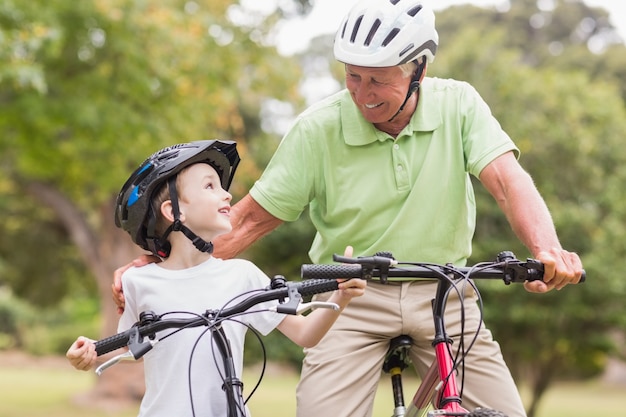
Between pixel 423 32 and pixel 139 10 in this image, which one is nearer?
pixel 423 32

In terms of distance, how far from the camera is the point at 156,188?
3.48m

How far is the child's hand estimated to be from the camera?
10.0ft

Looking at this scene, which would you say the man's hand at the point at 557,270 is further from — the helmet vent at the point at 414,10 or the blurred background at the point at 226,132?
the blurred background at the point at 226,132

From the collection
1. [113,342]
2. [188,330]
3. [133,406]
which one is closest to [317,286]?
[188,330]

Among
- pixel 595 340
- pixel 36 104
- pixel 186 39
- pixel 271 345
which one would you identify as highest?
pixel 186 39

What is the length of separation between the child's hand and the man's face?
4.92 feet

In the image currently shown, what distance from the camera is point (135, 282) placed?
3443mm

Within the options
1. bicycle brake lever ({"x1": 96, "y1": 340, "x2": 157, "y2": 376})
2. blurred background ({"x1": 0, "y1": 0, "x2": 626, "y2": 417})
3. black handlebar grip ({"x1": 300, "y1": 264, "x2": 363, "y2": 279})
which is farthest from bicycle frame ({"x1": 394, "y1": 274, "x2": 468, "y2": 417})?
blurred background ({"x1": 0, "y1": 0, "x2": 626, "y2": 417})

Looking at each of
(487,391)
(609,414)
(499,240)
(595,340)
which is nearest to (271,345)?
(499,240)

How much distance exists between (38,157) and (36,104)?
300cm

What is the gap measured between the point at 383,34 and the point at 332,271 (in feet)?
4.09

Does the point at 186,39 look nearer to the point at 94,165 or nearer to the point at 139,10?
the point at 139,10

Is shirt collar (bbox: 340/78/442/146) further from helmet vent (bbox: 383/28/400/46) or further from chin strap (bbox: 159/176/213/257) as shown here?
chin strap (bbox: 159/176/213/257)

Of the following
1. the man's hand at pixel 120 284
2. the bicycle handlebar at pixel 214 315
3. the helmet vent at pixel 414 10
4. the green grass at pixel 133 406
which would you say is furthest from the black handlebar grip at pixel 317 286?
the green grass at pixel 133 406
